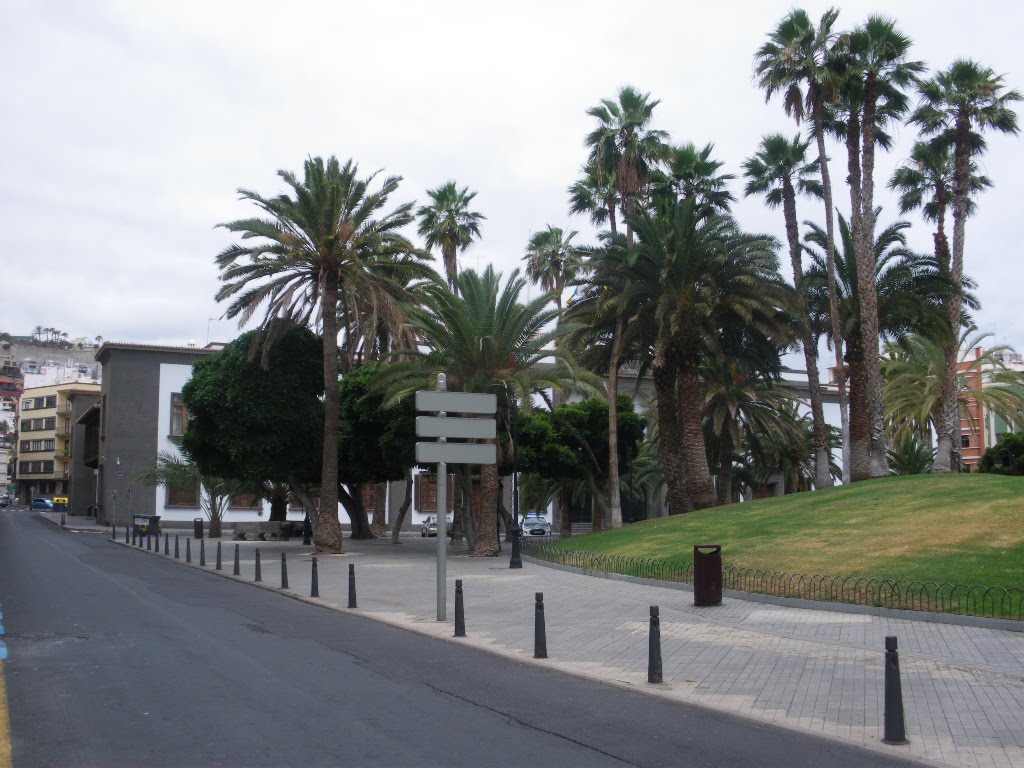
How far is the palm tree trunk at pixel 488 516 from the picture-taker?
31984mm

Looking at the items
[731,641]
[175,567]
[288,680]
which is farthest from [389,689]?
[175,567]

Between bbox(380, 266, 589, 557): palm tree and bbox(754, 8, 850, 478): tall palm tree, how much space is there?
35.4 feet

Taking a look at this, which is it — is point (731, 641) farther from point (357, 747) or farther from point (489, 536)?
point (489, 536)

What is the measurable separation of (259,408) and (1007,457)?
37879 millimetres

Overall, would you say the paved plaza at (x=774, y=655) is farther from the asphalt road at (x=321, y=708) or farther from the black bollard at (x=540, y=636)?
the asphalt road at (x=321, y=708)

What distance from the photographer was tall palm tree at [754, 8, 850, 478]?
33875 mm

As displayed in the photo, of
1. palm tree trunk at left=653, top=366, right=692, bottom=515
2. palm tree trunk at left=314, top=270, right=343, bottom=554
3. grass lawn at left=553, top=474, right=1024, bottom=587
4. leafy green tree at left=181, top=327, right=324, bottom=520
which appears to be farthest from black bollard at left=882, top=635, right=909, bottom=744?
leafy green tree at left=181, top=327, right=324, bottom=520

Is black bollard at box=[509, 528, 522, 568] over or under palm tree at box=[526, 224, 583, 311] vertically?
under

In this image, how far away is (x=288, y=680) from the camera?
9961 millimetres

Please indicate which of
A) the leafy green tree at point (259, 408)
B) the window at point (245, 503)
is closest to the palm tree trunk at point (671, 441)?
the leafy green tree at point (259, 408)

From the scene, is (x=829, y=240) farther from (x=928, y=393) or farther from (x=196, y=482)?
(x=196, y=482)

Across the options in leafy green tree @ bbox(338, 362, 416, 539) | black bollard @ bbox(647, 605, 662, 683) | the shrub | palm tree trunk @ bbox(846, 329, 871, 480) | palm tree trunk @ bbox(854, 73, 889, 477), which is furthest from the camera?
the shrub

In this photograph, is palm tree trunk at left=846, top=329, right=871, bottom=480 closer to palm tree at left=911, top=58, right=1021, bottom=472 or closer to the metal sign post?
palm tree at left=911, top=58, right=1021, bottom=472

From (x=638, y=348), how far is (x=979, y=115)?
15088 millimetres
